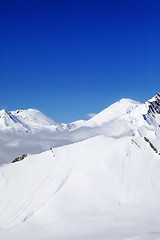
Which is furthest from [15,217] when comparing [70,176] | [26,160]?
[26,160]

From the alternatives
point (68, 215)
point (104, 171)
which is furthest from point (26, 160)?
point (68, 215)

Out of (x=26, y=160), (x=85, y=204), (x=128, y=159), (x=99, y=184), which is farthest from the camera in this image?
(x=26, y=160)

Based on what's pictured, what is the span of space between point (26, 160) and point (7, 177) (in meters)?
8.31

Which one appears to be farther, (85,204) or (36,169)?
(36,169)

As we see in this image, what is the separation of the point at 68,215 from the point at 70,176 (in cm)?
1699

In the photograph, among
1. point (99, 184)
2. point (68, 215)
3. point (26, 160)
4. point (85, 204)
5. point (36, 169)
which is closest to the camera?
point (68, 215)

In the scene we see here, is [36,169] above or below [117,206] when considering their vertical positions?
above

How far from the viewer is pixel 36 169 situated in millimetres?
83375

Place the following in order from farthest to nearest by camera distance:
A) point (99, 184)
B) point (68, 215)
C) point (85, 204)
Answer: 1. point (99, 184)
2. point (85, 204)
3. point (68, 215)

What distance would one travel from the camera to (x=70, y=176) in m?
70.4

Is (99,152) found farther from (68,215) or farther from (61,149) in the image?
(68,215)

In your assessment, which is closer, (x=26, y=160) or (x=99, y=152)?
(x=99, y=152)

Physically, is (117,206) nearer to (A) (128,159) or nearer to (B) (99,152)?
(A) (128,159)

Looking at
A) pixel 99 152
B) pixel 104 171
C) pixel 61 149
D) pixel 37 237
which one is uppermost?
pixel 61 149
